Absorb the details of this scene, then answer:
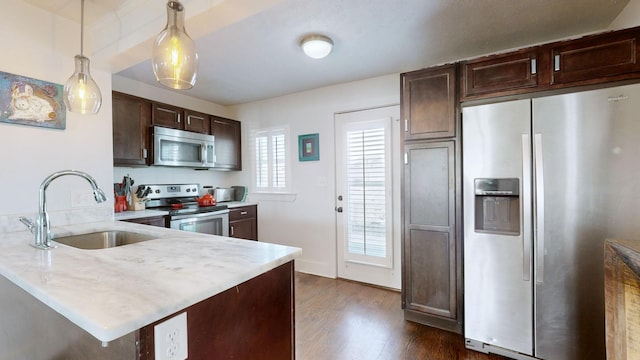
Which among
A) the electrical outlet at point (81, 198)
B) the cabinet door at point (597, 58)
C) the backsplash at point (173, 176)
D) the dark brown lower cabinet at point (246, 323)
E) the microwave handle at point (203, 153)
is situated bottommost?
the dark brown lower cabinet at point (246, 323)

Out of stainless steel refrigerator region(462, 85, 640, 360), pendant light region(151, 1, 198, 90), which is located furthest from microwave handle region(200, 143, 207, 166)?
stainless steel refrigerator region(462, 85, 640, 360)

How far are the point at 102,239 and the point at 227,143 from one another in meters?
2.39

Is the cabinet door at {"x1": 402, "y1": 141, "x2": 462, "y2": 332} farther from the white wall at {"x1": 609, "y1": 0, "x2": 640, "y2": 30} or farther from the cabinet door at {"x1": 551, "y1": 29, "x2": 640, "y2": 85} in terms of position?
the white wall at {"x1": 609, "y1": 0, "x2": 640, "y2": 30}

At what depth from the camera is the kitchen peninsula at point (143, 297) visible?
26.3 inches

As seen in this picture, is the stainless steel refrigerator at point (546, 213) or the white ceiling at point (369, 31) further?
the white ceiling at point (369, 31)

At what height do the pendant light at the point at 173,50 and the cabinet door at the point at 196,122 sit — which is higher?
the cabinet door at the point at 196,122

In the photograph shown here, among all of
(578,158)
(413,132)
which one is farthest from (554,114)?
(413,132)

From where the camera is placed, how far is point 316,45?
2.21m

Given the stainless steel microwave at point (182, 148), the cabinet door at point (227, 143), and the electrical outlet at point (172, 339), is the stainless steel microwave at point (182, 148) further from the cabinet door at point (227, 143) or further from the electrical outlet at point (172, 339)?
the electrical outlet at point (172, 339)

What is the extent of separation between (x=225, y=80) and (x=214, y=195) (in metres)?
1.61

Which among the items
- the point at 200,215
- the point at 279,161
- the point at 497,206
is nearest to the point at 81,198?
the point at 200,215

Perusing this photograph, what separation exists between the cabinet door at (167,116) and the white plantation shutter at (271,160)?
1.05 metres

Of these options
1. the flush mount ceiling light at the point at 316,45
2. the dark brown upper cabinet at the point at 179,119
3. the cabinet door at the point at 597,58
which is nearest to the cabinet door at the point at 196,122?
the dark brown upper cabinet at the point at 179,119

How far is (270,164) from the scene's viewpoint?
392 cm
